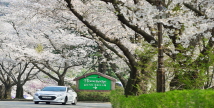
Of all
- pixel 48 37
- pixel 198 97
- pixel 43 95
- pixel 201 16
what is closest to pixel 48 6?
pixel 43 95

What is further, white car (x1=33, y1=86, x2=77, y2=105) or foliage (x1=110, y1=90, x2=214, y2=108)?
white car (x1=33, y1=86, x2=77, y2=105)

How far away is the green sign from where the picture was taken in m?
32.4

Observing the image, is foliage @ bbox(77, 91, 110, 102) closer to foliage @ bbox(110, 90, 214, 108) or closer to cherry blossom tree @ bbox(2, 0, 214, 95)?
cherry blossom tree @ bbox(2, 0, 214, 95)

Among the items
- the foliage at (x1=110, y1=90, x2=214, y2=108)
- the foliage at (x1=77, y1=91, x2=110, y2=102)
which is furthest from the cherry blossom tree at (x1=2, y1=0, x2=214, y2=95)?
the foliage at (x1=77, y1=91, x2=110, y2=102)

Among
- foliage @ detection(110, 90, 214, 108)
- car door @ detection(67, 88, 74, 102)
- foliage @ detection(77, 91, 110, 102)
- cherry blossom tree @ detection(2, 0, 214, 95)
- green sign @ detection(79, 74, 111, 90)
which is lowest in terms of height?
foliage @ detection(77, 91, 110, 102)

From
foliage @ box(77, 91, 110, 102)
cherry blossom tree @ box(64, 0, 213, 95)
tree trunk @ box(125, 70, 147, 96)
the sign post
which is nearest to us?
cherry blossom tree @ box(64, 0, 213, 95)

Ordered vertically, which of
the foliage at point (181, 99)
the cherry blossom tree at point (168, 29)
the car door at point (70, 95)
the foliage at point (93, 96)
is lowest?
the foliage at point (93, 96)

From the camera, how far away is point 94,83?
32.4 metres

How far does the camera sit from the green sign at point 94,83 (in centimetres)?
3238

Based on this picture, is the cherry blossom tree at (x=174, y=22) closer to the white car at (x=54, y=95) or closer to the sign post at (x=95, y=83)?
the white car at (x=54, y=95)

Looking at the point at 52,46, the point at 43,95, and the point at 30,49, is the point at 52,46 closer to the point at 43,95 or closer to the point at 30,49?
the point at 30,49

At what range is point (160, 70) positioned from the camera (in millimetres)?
11023

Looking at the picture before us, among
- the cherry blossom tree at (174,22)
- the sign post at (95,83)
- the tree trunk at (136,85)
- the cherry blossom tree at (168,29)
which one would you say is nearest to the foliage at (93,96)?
the sign post at (95,83)

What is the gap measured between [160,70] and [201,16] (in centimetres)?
279
